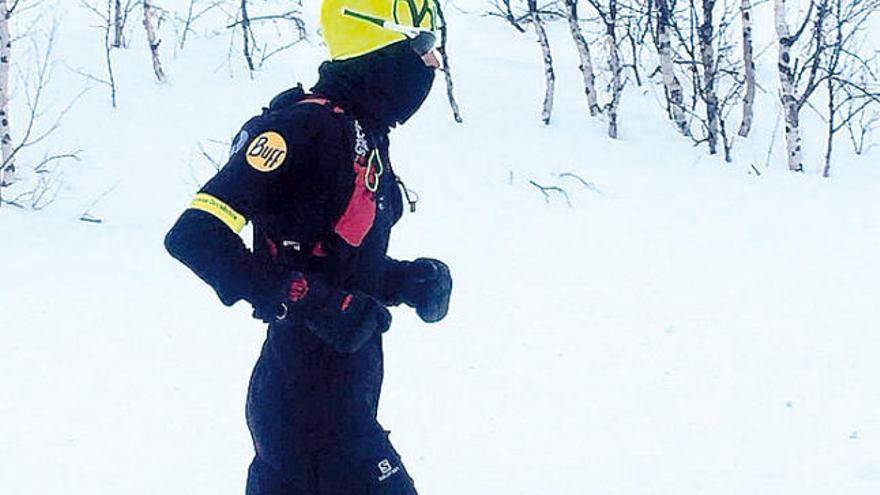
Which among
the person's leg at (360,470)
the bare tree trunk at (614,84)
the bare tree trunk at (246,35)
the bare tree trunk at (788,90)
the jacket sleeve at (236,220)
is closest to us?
the jacket sleeve at (236,220)

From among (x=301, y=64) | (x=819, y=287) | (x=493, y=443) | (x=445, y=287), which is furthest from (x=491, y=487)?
(x=301, y=64)

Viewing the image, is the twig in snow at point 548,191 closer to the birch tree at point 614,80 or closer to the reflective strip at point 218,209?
the birch tree at point 614,80

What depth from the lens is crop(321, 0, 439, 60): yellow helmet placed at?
198cm

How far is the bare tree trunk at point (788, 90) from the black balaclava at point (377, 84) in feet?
30.4

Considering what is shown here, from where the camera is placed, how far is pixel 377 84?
6.44ft

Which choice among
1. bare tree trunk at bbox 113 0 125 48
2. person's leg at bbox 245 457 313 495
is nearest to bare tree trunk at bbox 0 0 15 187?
bare tree trunk at bbox 113 0 125 48

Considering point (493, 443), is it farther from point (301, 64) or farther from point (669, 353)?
point (301, 64)

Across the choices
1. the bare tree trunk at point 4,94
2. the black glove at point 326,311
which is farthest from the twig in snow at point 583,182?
the black glove at point 326,311

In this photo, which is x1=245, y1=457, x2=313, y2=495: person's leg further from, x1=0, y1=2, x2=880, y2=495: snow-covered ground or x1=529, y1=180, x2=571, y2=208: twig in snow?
x1=529, y1=180, x2=571, y2=208: twig in snow

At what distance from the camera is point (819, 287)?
6.16 metres

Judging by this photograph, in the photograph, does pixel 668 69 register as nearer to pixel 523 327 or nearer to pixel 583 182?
pixel 583 182

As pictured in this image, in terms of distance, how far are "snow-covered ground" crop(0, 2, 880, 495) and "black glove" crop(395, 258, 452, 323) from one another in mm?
1608

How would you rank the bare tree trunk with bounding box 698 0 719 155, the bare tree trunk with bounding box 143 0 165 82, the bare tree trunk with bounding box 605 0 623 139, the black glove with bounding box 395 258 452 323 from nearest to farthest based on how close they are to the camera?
the black glove with bounding box 395 258 452 323 < the bare tree trunk with bounding box 698 0 719 155 < the bare tree trunk with bounding box 605 0 623 139 < the bare tree trunk with bounding box 143 0 165 82

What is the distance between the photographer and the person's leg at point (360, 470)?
76.5 inches
